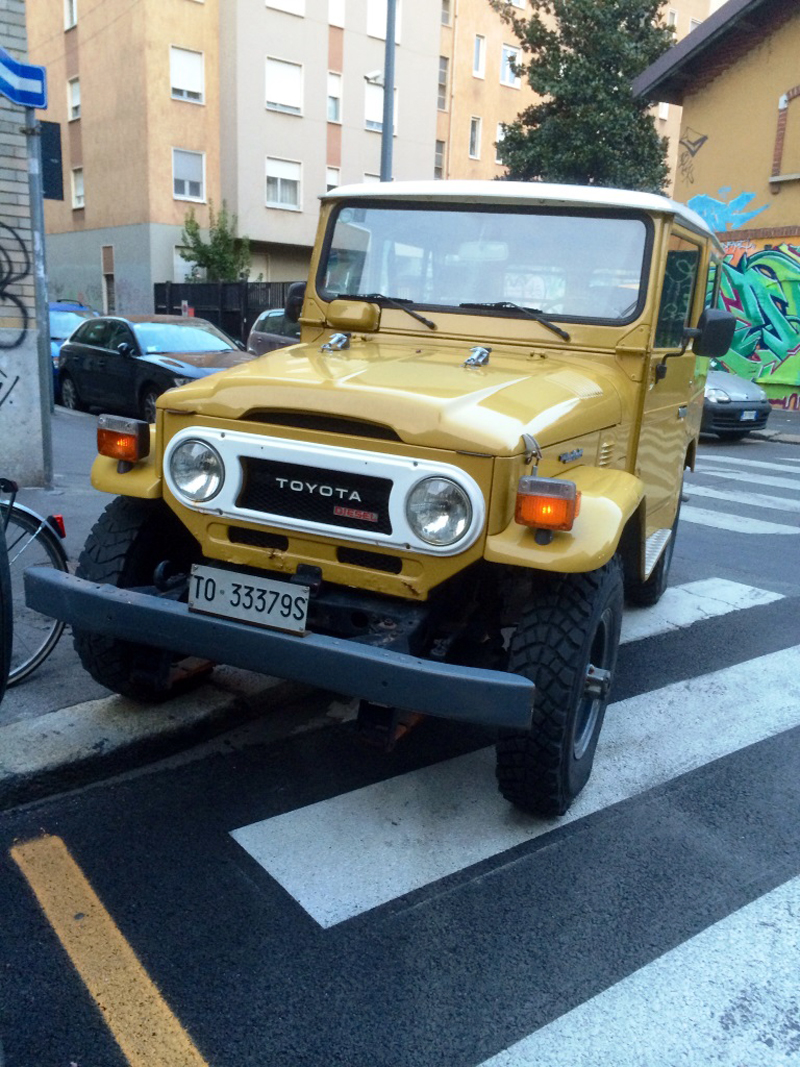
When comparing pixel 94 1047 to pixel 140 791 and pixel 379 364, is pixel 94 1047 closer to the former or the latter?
pixel 140 791

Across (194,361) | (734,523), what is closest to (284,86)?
(194,361)

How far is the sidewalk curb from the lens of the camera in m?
3.49

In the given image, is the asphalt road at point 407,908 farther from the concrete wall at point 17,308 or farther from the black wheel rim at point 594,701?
the concrete wall at point 17,308

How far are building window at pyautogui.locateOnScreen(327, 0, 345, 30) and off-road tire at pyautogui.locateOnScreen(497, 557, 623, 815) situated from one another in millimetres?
31721

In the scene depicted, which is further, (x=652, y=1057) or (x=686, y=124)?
(x=686, y=124)

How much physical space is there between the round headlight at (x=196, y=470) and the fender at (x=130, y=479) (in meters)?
0.14

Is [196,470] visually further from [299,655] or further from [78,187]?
[78,187]

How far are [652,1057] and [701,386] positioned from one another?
4.46m

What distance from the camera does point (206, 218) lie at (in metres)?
29.9

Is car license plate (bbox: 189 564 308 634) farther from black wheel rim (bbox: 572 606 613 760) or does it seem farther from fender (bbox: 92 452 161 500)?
black wheel rim (bbox: 572 606 613 760)

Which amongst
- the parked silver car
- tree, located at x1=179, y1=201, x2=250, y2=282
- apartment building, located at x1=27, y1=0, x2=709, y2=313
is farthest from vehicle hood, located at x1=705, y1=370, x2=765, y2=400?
apartment building, located at x1=27, y1=0, x2=709, y2=313

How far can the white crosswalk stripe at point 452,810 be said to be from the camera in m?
3.06

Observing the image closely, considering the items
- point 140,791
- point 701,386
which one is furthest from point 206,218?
point 140,791

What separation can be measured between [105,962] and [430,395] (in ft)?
6.39
